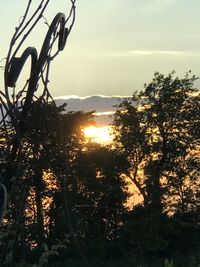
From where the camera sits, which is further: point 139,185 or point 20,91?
point 139,185

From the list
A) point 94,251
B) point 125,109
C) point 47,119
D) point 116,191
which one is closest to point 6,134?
point 47,119

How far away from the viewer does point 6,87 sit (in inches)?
75.3

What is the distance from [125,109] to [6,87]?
46.4m

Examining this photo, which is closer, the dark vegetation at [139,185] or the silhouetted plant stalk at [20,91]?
the silhouetted plant stalk at [20,91]

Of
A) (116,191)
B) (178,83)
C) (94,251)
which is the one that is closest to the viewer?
(94,251)

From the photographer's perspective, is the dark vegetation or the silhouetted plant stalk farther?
the dark vegetation

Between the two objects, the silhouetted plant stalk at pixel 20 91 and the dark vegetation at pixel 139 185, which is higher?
the silhouetted plant stalk at pixel 20 91

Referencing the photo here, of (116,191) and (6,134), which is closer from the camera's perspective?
(6,134)

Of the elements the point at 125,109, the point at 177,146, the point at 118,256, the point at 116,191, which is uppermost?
the point at 125,109

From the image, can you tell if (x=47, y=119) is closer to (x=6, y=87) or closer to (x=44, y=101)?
(x=44, y=101)

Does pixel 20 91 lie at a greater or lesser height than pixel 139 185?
greater

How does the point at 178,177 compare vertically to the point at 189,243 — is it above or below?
above

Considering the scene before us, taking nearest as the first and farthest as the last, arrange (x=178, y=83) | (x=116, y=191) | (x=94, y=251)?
(x=94, y=251)
(x=116, y=191)
(x=178, y=83)

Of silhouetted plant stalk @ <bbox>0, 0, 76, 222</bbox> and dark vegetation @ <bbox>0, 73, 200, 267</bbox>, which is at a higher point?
silhouetted plant stalk @ <bbox>0, 0, 76, 222</bbox>
